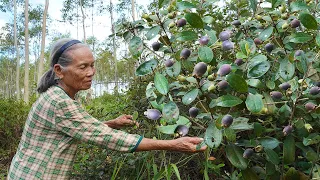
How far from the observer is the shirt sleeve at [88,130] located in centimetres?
123

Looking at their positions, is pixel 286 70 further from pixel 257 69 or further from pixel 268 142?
pixel 268 142

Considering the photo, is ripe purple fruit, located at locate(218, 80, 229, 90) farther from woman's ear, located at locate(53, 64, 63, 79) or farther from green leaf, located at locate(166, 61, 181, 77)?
woman's ear, located at locate(53, 64, 63, 79)

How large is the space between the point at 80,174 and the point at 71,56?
0.87 metres

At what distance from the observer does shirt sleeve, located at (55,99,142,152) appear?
123 cm

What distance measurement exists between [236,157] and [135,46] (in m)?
0.48

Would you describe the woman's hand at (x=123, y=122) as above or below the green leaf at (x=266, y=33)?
below

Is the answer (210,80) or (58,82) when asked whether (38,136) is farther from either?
(210,80)

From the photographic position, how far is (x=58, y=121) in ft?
4.31

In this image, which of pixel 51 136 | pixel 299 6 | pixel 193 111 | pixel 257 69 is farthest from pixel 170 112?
pixel 51 136

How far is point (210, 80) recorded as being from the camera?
983 mm

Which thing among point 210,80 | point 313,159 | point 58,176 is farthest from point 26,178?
point 313,159

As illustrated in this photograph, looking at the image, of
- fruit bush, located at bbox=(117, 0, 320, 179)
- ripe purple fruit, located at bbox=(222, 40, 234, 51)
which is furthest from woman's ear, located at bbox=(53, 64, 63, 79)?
ripe purple fruit, located at bbox=(222, 40, 234, 51)

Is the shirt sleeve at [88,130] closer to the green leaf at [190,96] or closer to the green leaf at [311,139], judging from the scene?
the green leaf at [190,96]

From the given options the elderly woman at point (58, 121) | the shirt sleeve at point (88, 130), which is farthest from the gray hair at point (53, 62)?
the shirt sleeve at point (88, 130)
